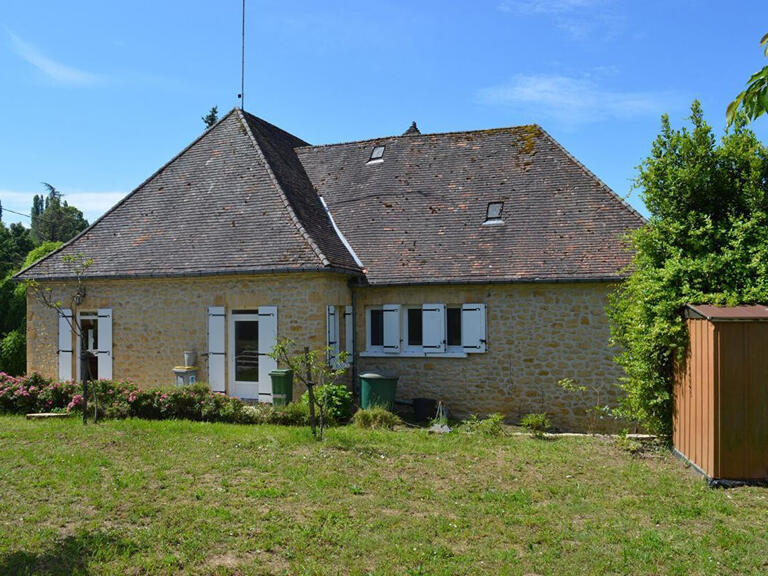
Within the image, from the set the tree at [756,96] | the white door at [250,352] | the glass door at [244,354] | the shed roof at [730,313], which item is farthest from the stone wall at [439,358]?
the tree at [756,96]

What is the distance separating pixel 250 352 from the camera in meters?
12.6

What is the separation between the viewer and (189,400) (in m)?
11.1

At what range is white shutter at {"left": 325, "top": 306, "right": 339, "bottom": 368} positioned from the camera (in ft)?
39.4

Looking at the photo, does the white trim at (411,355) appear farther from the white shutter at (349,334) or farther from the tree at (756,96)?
the tree at (756,96)

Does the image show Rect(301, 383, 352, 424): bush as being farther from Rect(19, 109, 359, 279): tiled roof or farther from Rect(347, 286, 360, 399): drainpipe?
Rect(19, 109, 359, 279): tiled roof

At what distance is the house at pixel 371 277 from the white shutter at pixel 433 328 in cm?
3

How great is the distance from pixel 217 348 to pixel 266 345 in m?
1.15

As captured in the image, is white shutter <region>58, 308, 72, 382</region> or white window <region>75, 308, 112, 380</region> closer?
white window <region>75, 308, 112, 380</region>

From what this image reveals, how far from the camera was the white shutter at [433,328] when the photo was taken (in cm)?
1253

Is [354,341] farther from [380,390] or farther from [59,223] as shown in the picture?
[59,223]

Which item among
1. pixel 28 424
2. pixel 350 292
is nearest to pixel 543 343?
pixel 350 292

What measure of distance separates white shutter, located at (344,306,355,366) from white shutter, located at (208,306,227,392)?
2505 millimetres

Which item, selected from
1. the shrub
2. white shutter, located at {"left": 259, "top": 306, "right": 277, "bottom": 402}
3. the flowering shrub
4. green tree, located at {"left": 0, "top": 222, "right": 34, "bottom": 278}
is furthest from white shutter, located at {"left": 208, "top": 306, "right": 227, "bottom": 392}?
green tree, located at {"left": 0, "top": 222, "right": 34, "bottom": 278}

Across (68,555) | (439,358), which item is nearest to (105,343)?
(439,358)
